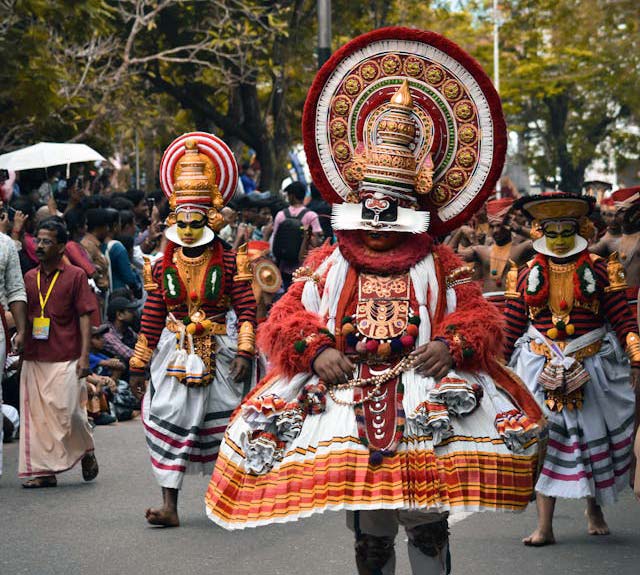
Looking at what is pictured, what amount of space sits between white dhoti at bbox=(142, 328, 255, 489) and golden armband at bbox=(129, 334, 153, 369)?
13 centimetres

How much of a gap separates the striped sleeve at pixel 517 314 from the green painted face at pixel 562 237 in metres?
0.25

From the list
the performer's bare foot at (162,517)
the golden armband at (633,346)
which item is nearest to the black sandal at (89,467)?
the performer's bare foot at (162,517)

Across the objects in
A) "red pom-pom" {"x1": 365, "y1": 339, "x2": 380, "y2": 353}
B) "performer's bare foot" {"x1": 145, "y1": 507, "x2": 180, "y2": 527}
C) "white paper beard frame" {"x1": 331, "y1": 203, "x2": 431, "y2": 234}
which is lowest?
"performer's bare foot" {"x1": 145, "y1": 507, "x2": 180, "y2": 527}

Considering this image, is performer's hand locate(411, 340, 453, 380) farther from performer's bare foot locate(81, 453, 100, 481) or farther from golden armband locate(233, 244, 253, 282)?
performer's bare foot locate(81, 453, 100, 481)

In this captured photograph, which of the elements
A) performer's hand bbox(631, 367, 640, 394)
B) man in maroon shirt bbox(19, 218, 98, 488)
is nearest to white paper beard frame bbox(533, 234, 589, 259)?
performer's hand bbox(631, 367, 640, 394)

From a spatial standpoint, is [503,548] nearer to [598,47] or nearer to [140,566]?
[140,566]

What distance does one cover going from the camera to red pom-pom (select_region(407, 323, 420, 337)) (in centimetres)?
596

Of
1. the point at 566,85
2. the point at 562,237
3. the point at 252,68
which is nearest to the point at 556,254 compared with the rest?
the point at 562,237

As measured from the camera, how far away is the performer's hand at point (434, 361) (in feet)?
19.3

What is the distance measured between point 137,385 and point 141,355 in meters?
0.25

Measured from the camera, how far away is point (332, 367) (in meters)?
5.87

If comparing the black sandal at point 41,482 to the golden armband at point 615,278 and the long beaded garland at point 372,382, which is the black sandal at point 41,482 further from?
the long beaded garland at point 372,382

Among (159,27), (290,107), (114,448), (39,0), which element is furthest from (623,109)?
(114,448)

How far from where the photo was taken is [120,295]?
47.1 feet
